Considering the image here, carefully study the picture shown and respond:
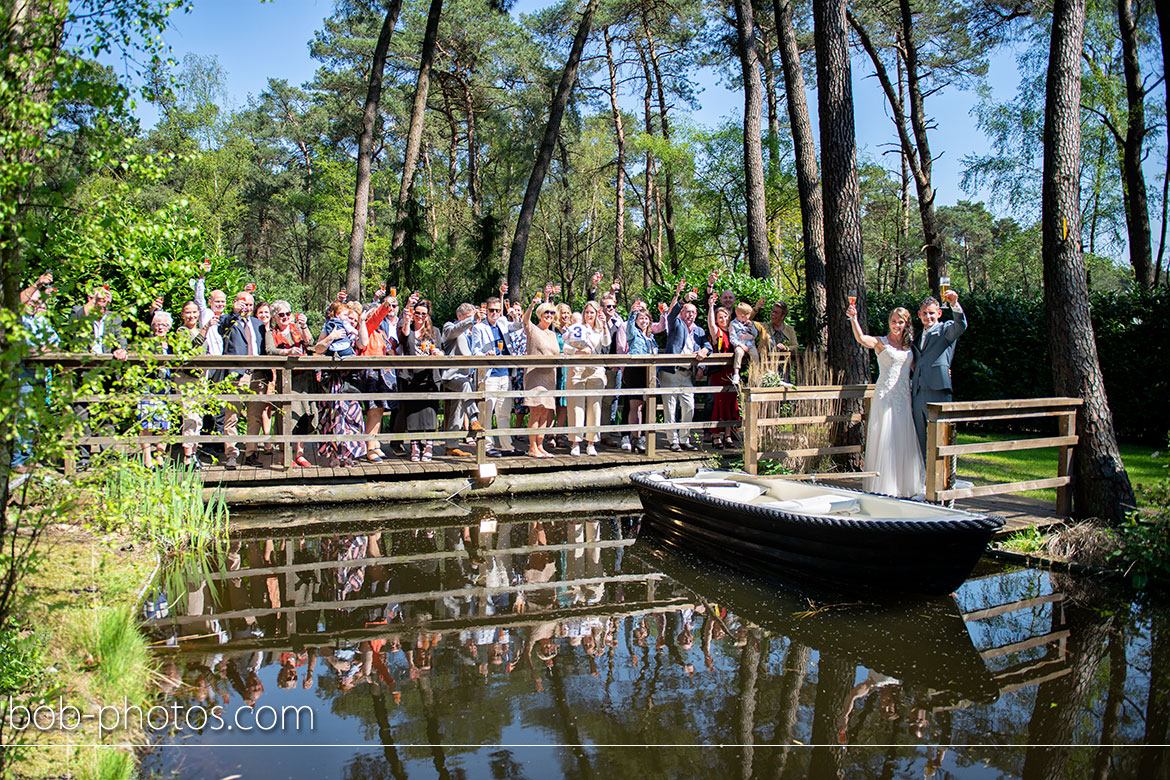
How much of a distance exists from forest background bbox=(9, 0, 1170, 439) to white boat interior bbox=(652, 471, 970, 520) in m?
3.98

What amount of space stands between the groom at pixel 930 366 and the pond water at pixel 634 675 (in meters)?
1.66

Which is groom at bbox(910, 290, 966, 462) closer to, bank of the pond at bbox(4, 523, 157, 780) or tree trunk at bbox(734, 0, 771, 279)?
bank of the pond at bbox(4, 523, 157, 780)

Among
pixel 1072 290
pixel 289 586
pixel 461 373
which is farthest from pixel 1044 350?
pixel 289 586

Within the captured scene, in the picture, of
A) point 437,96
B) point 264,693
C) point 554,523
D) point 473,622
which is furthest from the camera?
point 437,96

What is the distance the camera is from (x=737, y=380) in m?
10.8

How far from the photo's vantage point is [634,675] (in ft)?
15.0

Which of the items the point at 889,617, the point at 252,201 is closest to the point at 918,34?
the point at 889,617

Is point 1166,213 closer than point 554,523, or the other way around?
point 554,523

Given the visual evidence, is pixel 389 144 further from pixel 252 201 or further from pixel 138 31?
pixel 138 31

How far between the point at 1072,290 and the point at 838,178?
3.48m

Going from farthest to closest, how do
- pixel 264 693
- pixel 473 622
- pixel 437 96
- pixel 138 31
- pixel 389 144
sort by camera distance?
pixel 389 144
pixel 437 96
pixel 473 622
pixel 264 693
pixel 138 31

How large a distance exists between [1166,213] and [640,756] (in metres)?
26.5

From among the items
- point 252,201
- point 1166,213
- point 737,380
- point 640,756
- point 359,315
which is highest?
point 252,201

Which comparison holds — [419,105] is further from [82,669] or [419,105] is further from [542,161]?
[82,669]
